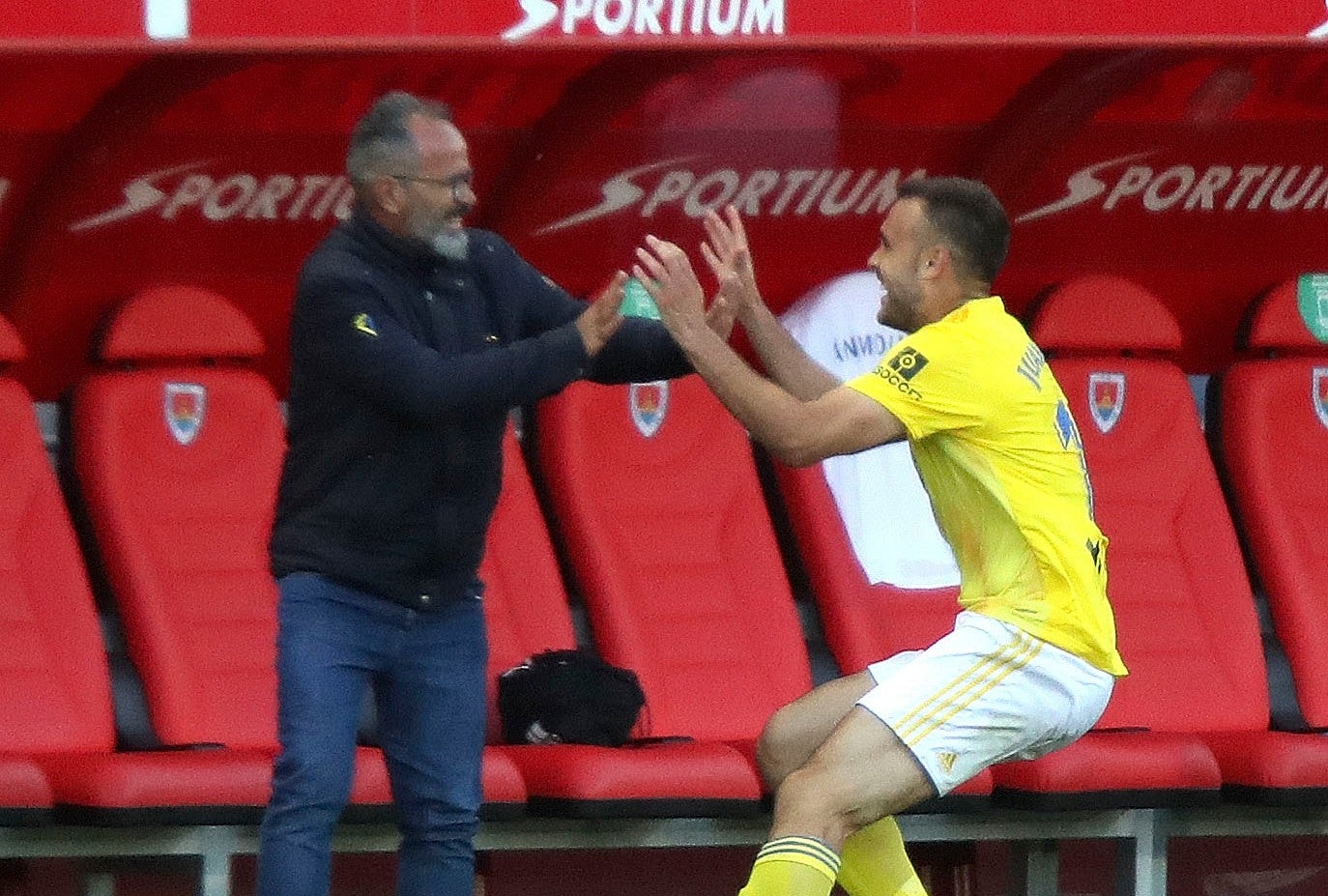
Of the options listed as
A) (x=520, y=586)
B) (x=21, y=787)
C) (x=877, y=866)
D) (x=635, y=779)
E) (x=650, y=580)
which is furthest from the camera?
(x=650, y=580)

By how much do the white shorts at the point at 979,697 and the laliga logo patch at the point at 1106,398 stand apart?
68.2 inches

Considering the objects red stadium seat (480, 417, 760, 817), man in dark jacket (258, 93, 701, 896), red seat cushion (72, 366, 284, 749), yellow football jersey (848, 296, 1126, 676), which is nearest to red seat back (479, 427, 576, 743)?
red stadium seat (480, 417, 760, 817)

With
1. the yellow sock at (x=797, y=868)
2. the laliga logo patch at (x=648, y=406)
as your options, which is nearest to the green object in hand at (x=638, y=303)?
the laliga logo patch at (x=648, y=406)

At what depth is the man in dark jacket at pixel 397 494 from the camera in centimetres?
423

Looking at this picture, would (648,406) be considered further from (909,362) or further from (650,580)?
(909,362)

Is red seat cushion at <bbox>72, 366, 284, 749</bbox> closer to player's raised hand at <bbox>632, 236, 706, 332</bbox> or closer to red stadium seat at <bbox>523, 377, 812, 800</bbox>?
red stadium seat at <bbox>523, 377, 812, 800</bbox>

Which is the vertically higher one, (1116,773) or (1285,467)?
(1285,467)

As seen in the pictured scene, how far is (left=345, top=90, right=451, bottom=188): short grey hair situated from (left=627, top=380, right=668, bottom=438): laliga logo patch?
5.25 feet

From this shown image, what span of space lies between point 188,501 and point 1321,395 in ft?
7.82

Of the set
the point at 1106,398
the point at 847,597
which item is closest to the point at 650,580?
the point at 847,597

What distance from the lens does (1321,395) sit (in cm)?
631

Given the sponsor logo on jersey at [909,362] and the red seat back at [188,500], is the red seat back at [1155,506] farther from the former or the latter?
the sponsor logo on jersey at [909,362]

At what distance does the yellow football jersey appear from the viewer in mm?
4402

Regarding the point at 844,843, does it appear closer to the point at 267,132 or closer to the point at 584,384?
the point at 584,384
